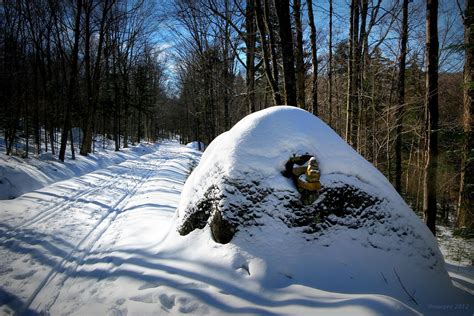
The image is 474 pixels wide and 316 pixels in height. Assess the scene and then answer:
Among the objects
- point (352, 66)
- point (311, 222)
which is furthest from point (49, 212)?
point (352, 66)

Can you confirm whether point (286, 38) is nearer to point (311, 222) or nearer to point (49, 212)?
point (311, 222)

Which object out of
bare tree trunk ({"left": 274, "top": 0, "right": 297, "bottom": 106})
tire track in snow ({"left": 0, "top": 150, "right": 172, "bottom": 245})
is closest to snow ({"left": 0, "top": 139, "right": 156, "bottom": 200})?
tire track in snow ({"left": 0, "top": 150, "right": 172, "bottom": 245})

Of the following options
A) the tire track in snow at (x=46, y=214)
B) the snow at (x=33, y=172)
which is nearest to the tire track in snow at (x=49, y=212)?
the tire track in snow at (x=46, y=214)

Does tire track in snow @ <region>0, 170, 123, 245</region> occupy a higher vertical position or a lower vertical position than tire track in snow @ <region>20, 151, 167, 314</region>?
higher

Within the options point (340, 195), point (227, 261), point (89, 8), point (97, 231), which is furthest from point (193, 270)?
point (89, 8)

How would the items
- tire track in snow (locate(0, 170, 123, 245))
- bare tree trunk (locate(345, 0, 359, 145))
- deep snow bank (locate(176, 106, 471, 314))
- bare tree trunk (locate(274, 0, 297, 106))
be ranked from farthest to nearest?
bare tree trunk (locate(345, 0, 359, 145)) → bare tree trunk (locate(274, 0, 297, 106)) → tire track in snow (locate(0, 170, 123, 245)) → deep snow bank (locate(176, 106, 471, 314))

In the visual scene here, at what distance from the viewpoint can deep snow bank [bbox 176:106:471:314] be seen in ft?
10.6

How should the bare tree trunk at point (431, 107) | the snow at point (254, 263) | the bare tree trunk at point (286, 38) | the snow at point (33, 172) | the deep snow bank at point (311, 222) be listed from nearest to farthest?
the snow at point (254, 263) < the deep snow bank at point (311, 222) < the bare tree trunk at point (431, 107) < the bare tree trunk at point (286, 38) < the snow at point (33, 172)

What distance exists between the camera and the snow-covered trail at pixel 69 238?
333 centimetres

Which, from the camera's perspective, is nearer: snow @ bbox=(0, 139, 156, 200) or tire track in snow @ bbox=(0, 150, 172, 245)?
tire track in snow @ bbox=(0, 150, 172, 245)

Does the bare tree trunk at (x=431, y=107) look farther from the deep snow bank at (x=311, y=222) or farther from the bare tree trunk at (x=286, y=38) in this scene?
the bare tree trunk at (x=286, y=38)

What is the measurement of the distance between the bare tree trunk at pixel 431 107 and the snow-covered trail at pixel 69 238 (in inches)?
230

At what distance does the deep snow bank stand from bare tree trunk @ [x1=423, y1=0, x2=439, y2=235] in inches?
88.0

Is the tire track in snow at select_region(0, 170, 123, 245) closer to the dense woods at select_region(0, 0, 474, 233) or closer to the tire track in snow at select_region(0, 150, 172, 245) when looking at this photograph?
the tire track in snow at select_region(0, 150, 172, 245)
